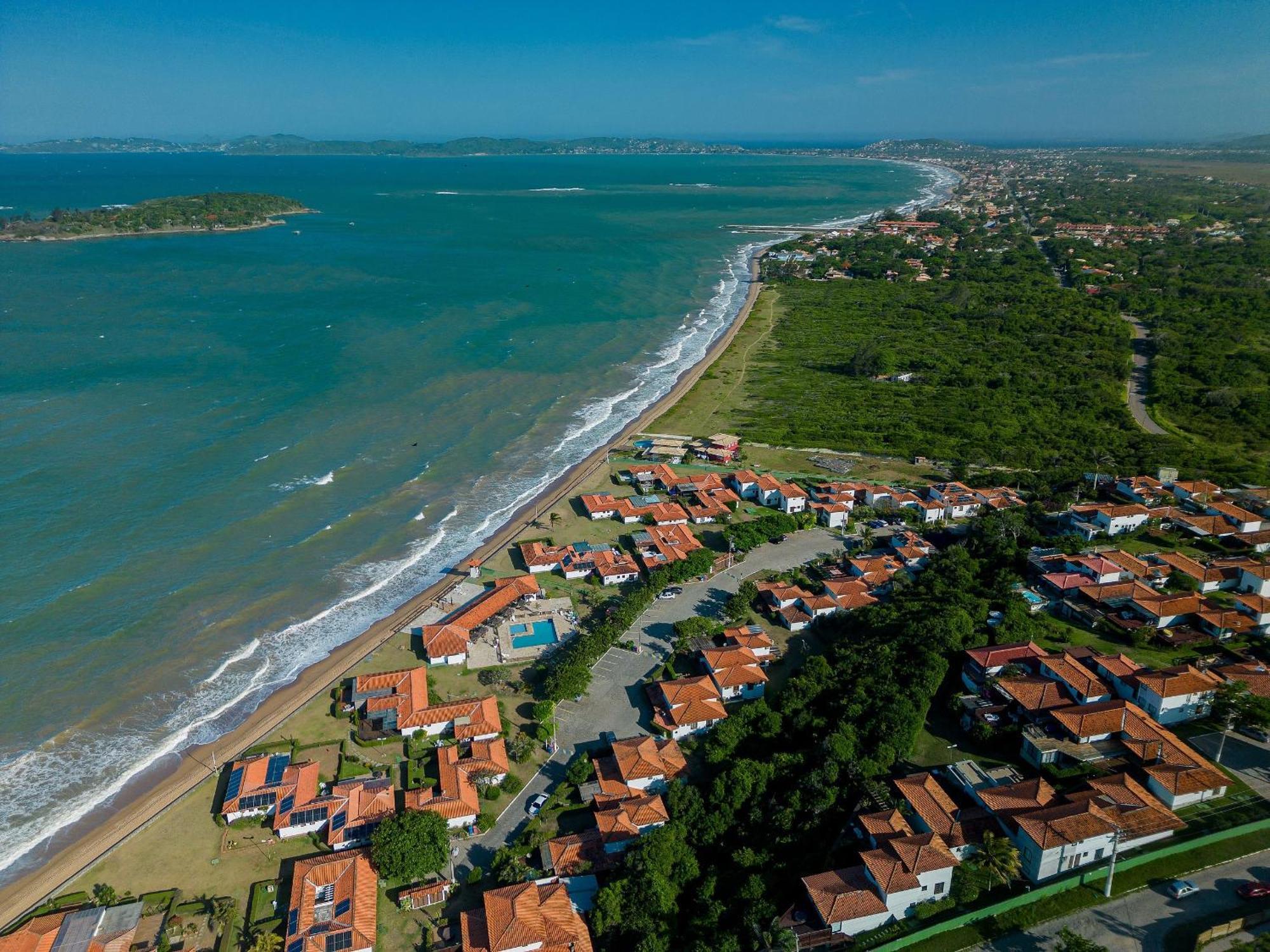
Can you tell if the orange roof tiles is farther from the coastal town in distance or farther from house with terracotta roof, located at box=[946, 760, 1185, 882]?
house with terracotta roof, located at box=[946, 760, 1185, 882]

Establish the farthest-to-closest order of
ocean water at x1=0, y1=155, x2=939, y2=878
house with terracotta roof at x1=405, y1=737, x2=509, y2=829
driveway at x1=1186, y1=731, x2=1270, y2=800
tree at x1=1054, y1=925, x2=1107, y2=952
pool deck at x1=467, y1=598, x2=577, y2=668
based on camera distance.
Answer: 1. pool deck at x1=467, y1=598, x2=577, y2=668
2. ocean water at x1=0, y1=155, x2=939, y2=878
3. house with terracotta roof at x1=405, y1=737, x2=509, y2=829
4. driveway at x1=1186, y1=731, x2=1270, y2=800
5. tree at x1=1054, y1=925, x2=1107, y2=952

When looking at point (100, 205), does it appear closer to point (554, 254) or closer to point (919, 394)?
point (554, 254)

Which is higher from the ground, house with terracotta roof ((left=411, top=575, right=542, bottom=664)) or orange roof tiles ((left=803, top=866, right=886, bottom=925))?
orange roof tiles ((left=803, top=866, right=886, bottom=925))

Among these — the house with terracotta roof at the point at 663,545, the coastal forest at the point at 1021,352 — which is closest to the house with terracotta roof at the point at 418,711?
the house with terracotta roof at the point at 663,545

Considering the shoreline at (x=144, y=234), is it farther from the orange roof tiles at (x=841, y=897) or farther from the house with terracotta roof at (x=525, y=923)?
the orange roof tiles at (x=841, y=897)

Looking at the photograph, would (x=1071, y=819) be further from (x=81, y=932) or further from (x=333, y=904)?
(x=81, y=932)

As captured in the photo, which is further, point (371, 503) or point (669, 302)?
point (669, 302)

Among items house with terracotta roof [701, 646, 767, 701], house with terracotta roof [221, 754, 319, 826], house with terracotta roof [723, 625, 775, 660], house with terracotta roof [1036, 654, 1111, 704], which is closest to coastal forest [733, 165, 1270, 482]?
house with terracotta roof [1036, 654, 1111, 704]

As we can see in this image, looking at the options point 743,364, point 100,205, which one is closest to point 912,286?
point 743,364
